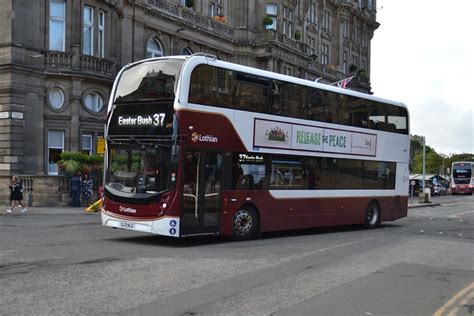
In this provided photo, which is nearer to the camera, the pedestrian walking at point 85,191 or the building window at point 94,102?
the pedestrian walking at point 85,191

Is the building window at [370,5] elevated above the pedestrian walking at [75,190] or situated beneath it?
elevated above

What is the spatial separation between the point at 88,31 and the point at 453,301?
88.4ft

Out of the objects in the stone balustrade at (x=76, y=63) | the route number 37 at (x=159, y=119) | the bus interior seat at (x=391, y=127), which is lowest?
the route number 37 at (x=159, y=119)

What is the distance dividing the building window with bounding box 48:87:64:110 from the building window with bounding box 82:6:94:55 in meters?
2.78

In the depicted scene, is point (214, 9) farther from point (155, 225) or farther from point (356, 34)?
point (356, 34)

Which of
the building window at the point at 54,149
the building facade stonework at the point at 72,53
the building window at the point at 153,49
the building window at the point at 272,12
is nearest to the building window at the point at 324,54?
the building window at the point at 272,12

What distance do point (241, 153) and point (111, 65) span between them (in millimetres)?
19603

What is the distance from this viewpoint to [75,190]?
2589 centimetres

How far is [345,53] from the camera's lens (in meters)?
68.1

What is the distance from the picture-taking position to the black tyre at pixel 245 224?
46.3 ft

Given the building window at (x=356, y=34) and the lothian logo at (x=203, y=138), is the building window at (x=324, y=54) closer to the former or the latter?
the building window at (x=356, y=34)

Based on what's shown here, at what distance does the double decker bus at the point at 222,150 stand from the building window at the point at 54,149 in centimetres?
1689

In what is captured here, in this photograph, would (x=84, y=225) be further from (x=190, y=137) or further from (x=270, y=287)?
(x=270, y=287)

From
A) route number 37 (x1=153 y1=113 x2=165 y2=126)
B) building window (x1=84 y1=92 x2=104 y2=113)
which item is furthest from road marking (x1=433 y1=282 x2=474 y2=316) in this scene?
building window (x1=84 y1=92 x2=104 y2=113)
